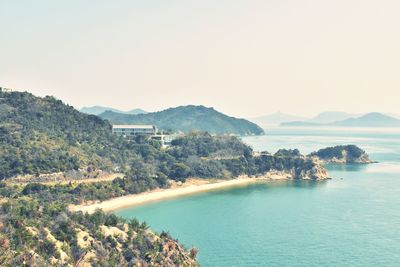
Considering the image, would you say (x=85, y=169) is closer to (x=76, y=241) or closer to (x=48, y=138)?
(x=48, y=138)

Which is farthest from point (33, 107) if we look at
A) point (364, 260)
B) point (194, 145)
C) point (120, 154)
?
point (364, 260)

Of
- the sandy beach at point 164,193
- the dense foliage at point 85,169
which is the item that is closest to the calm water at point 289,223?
the sandy beach at point 164,193

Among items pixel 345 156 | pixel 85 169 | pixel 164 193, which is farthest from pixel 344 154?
pixel 85 169

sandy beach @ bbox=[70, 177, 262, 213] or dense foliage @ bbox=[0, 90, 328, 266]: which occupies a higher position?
dense foliage @ bbox=[0, 90, 328, 266]

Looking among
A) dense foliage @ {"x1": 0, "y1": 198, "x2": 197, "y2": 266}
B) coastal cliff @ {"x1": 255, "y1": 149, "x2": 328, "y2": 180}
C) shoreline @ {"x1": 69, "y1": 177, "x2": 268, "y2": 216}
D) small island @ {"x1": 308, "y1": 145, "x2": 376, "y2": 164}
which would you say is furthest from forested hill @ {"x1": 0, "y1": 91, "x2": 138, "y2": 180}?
small island @ {"x1": 308, "y1": 145, "x2": 376, "y2": 164}

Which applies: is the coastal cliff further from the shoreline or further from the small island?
the small island
